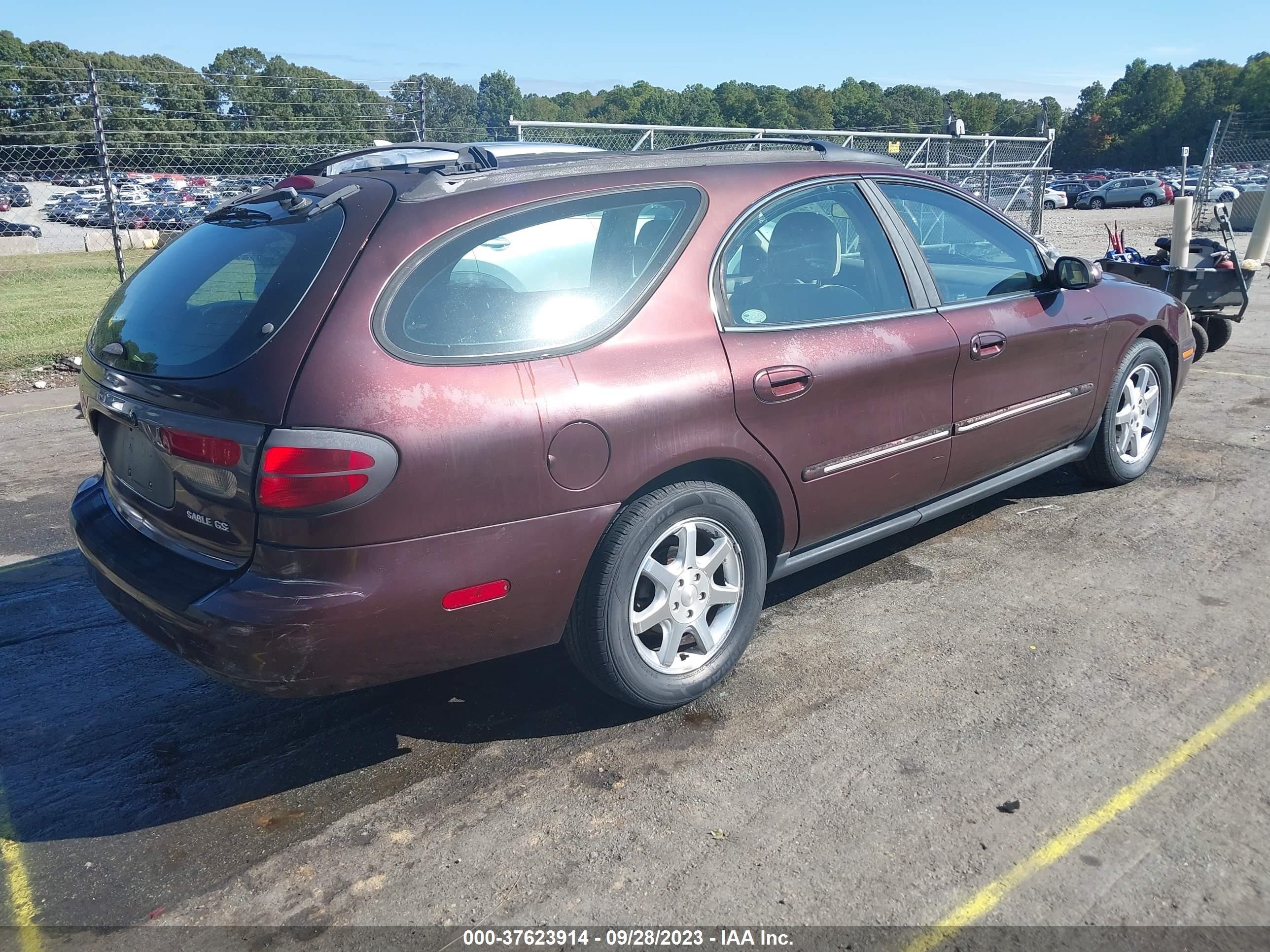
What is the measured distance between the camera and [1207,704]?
3.26 m

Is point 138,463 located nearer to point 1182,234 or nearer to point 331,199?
point 331,199

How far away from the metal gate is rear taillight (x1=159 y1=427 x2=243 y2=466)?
7.51 meters

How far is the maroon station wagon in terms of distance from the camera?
8.79ft

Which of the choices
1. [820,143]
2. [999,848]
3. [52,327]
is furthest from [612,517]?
[52,327]

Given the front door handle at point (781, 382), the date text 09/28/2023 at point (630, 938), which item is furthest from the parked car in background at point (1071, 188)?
the date text 09/28/2023 at point (630, 938)

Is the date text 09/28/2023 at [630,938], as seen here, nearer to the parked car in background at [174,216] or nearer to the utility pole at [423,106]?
the utility pole at [423,106]

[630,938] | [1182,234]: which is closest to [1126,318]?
[1182,234]

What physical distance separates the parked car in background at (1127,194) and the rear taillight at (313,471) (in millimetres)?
50234

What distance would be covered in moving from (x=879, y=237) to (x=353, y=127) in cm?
1129

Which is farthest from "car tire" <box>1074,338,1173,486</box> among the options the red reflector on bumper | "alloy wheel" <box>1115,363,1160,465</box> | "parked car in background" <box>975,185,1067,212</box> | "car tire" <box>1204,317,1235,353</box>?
"parked car in background" <box>975,185,1067,212</box>

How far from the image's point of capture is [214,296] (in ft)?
10.1

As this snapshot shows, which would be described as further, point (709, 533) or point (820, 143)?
point (820, 143)

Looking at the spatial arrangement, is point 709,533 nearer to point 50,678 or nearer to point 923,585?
point 923,585

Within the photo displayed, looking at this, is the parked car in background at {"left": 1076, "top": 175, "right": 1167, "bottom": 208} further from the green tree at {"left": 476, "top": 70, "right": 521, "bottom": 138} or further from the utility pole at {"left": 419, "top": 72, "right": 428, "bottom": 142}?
the utility pole at {"left": 419, "top": 72, "right": 428, "bottom": 142}
